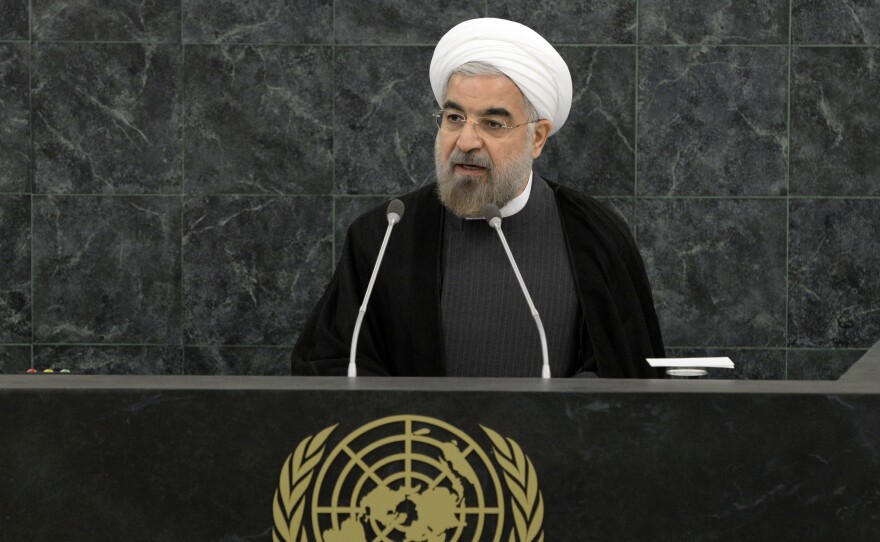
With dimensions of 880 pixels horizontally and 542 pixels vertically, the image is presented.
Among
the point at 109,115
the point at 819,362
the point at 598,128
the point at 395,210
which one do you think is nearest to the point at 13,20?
the point at 109,115

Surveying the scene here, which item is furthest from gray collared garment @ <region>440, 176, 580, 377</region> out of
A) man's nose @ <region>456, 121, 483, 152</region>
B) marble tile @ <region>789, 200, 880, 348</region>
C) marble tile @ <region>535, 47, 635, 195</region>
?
marble tile @ <region>789, 200, 880, 348</region>

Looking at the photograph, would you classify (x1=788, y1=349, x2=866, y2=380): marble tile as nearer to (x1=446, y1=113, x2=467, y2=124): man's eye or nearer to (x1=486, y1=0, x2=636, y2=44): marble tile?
→ (x1=486, y1=0, x2=636, y2=44): marble tile

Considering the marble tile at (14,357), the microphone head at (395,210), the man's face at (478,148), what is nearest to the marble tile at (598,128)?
the man's face at (478,148)

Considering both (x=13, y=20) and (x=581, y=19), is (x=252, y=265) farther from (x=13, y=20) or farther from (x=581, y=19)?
(x=581, y=19)

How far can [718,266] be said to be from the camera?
5414 mm

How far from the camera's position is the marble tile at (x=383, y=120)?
536 centimetres

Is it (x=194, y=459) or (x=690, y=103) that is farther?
(x=690, y=103)

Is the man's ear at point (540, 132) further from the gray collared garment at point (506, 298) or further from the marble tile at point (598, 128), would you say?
the marble tile at point (598, 128)

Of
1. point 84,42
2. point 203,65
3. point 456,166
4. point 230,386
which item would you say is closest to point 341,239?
point 203,65

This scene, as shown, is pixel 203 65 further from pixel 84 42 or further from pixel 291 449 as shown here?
pixel 291 449

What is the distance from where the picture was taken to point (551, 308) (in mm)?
3332

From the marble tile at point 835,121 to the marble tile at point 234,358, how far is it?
8.27ft

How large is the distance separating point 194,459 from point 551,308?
63.1 inches

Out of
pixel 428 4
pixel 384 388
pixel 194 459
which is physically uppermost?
pixel 428 4
